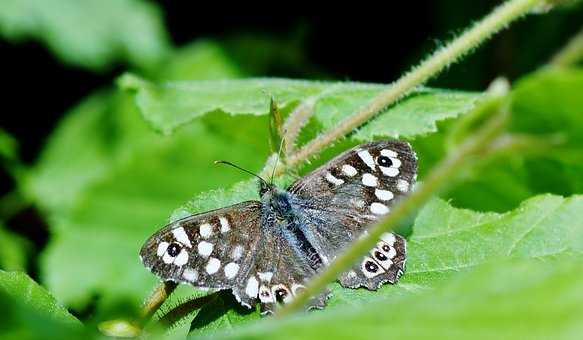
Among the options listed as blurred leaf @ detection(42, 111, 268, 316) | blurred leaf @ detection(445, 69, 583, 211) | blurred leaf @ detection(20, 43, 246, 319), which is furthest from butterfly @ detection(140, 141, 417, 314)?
blurred leaf @ detection(42, 111, 268, 316)

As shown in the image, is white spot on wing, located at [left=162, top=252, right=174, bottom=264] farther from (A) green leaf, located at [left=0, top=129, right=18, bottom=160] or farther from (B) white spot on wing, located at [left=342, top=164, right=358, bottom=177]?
(A) green leaf, located at [left=0, top=129, right=18, bottom=160]

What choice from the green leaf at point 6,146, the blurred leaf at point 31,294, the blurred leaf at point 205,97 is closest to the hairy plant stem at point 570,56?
the blurred leaf at point 205,97

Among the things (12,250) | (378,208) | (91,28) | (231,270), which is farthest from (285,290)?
(91,28)

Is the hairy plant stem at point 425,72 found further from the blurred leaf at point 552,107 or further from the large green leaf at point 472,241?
the blurred leaf at point 552,107

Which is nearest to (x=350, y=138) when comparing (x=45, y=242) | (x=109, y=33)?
(x=109, y=33)

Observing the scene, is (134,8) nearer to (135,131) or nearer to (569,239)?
(135,131)

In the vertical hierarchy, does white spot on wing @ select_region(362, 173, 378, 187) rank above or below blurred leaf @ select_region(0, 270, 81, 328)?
above
